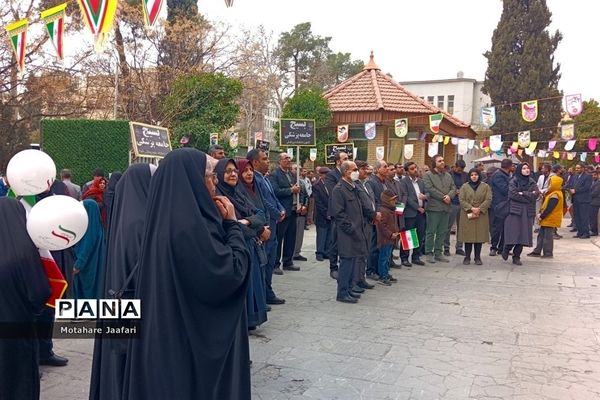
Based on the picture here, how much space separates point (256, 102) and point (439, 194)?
72.3ft

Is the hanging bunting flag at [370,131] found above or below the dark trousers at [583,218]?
above

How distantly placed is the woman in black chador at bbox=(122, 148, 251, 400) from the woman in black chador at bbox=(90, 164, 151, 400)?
371 millimetres

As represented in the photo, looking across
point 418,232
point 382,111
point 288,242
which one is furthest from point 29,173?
→ point 382,111

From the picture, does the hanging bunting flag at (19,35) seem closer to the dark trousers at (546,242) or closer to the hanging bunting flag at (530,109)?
the dark trousers at (546,242)

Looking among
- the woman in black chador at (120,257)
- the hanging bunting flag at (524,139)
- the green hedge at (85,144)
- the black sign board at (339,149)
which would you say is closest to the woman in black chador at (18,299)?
the woman in black chador at (120,257)

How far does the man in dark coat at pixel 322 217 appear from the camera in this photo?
31.3 feet

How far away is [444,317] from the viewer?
20.1 ft

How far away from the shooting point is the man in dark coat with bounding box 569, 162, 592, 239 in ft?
46.7

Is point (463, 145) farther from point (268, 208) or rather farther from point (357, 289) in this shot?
point (268, 208)

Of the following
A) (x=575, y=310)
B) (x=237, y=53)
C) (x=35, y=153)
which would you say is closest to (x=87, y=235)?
(x=35, y=153)

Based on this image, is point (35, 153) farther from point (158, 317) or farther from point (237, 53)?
point (237, 53)

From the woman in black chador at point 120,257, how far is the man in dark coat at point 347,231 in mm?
3900

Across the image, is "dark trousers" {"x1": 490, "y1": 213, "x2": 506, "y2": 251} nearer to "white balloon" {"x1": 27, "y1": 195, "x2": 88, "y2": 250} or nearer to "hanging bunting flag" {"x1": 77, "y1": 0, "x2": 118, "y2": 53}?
"hanging bunting flag" {"x1": 77, "y1": 0, "x2": 118, "y2": 53}

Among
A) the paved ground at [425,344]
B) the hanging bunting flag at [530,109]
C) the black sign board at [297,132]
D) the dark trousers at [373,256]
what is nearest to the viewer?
the paved ground at [425,344]
